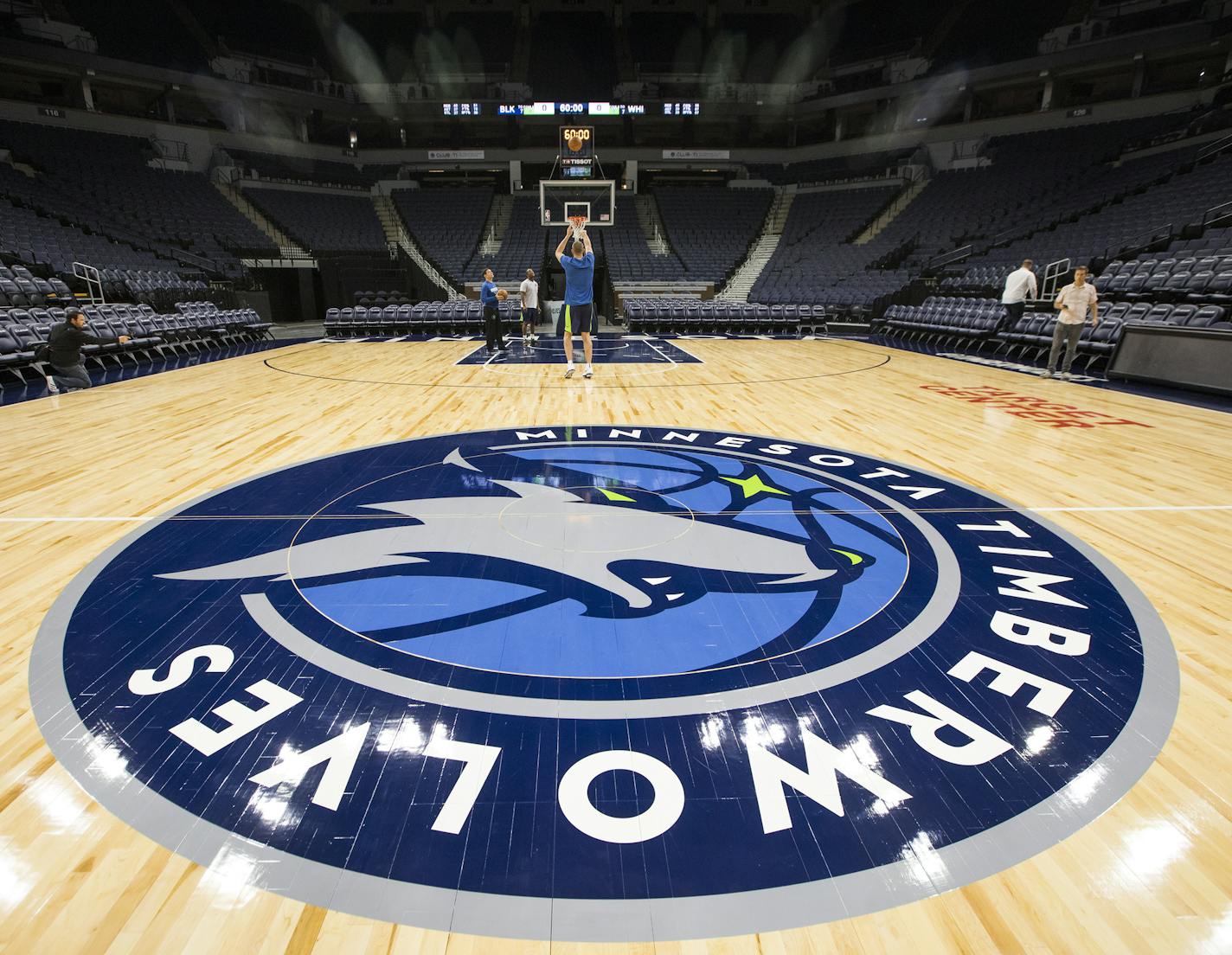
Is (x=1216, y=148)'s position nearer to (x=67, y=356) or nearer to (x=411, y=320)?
(x=411, y=320)

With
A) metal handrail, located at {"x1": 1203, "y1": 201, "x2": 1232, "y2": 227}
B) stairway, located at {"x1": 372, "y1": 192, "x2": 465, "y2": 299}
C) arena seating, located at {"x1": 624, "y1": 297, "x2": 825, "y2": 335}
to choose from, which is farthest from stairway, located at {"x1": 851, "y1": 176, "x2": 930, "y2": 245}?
stairway, located at {"x1": 372, "y1": 192, "x2": 465, "y2": 299}

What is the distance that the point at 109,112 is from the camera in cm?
2169

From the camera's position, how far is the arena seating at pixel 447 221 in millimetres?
22812

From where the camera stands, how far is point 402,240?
24.7 meters

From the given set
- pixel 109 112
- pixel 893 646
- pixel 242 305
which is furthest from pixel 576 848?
pixel 109 112

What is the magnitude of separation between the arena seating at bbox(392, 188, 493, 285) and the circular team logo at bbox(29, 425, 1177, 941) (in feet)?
66.5

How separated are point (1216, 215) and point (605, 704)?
16.3m

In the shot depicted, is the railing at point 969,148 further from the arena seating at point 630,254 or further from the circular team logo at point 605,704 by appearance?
the circular team logo at point 605,704

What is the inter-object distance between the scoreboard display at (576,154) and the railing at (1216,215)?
608 inches

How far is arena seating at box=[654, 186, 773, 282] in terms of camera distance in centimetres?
2325

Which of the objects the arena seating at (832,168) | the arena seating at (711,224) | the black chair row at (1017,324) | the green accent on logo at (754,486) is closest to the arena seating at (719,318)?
the black chair row at (1017,324)

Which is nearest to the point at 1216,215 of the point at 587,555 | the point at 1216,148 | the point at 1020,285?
the point at 1216,148

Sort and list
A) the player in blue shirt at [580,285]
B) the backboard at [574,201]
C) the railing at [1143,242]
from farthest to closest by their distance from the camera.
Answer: the backboard at [574,201] < the railing at [1143,242] < the player in blue shirt at [580,285]

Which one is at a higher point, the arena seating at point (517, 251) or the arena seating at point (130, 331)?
the arena seating at point (517, 251)
